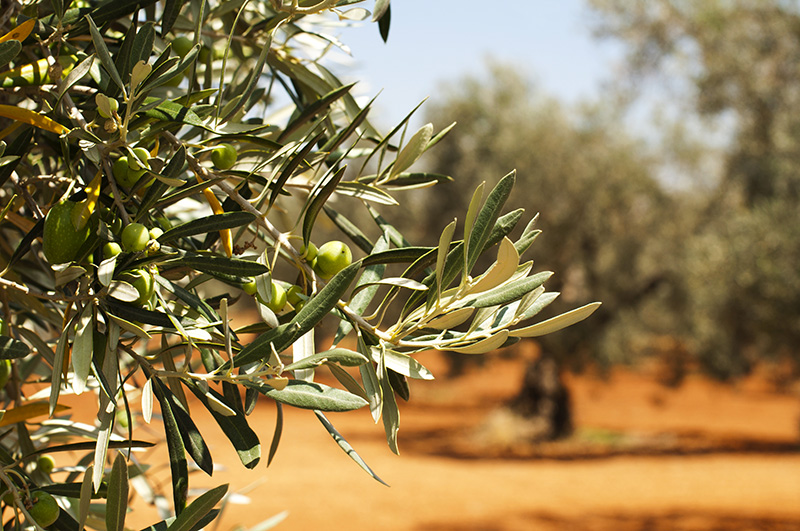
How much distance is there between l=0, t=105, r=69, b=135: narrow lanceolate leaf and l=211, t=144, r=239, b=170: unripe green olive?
0.17 metres

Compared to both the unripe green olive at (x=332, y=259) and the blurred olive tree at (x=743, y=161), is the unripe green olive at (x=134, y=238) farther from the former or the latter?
the blurred olive tree at (x=743, y=161)

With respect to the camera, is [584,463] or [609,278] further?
[609,278]

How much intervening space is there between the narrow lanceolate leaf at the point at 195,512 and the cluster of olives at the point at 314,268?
217mm

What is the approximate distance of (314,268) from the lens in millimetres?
869

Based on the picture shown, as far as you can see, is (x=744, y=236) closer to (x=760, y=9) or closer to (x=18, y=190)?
(x=760, y=9)

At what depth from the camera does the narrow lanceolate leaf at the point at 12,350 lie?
0.77 metres

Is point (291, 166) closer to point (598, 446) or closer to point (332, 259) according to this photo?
point (332, 259)

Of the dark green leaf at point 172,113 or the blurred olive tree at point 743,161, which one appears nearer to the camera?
the dark green leaf at point 172,113

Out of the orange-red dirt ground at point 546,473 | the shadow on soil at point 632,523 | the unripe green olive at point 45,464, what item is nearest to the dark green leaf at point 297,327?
the unripe green olive at point 45,464

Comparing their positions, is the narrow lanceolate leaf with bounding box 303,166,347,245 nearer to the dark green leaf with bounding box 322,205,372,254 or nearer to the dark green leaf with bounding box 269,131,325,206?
the dark green leaf with bounding box 269,131,325,206

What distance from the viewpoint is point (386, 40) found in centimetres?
119

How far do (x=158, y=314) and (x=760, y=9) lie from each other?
11413 millimetres

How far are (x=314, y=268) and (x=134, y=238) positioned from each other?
21 centimetres

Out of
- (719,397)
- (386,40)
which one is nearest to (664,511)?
(386,40)
